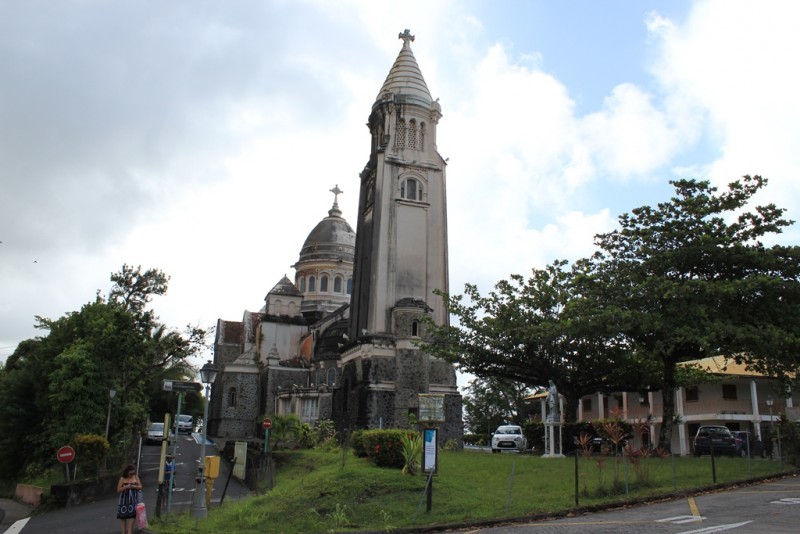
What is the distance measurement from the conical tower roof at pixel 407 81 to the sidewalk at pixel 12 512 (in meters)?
30.5

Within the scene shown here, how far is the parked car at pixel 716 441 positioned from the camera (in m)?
24.4

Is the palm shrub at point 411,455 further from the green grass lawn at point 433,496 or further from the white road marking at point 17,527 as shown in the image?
the white road marking at point 17,527

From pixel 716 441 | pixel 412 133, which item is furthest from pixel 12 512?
→ pixel 412 133

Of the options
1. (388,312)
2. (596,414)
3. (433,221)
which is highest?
(433,221)

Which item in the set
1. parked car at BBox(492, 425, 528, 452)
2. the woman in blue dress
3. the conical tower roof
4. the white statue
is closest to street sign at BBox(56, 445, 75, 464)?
the woman in blue dress

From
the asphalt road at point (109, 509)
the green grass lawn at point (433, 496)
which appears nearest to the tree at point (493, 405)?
the asphalt road at point (109, 509)

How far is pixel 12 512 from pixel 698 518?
65.5 ft

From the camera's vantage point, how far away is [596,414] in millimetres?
42406

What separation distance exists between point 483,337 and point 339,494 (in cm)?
1351

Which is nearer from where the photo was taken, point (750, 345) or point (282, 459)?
point (750, 345)

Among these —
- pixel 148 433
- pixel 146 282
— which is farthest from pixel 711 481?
pixel 148 433

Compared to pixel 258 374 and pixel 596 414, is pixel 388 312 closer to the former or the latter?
pixel 596 414

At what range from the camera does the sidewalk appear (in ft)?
60.9

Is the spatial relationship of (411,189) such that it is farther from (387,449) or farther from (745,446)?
(387,449)
